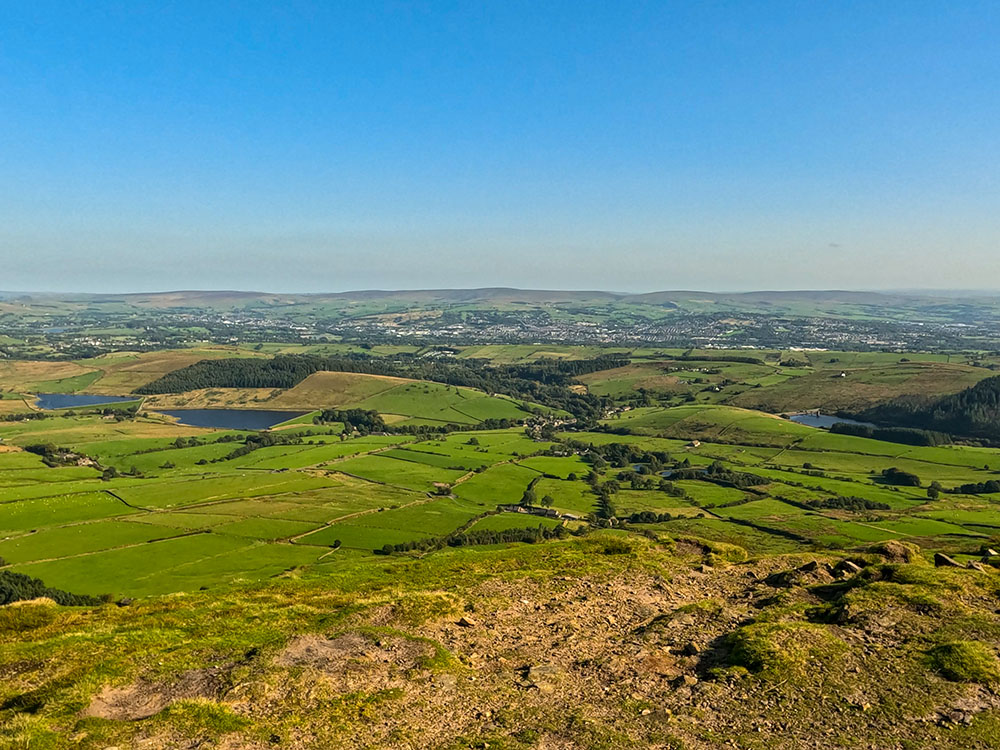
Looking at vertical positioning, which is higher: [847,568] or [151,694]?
[151,694]

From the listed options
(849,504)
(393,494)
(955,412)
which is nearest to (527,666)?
(393,494)

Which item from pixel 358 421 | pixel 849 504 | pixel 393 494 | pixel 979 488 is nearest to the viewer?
pixel 849 504

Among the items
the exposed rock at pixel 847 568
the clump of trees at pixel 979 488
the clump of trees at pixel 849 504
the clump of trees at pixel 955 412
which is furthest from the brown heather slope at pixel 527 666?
the clump of trees at pixel 955 412

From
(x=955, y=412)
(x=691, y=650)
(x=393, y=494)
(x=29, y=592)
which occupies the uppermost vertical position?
(x=691, y=650)

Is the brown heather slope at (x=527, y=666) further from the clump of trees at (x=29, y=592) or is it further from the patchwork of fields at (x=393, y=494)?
the clump of trees at (x=29, y=592)

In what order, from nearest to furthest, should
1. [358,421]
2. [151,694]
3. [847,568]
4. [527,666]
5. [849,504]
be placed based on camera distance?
[151,694], [527,666], [847,568], [849,504], [358,421]

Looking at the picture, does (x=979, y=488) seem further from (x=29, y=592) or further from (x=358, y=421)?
(x=358, y=421)

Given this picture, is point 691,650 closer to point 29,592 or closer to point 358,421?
point 29,592

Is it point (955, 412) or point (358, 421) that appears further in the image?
point (358, 421)

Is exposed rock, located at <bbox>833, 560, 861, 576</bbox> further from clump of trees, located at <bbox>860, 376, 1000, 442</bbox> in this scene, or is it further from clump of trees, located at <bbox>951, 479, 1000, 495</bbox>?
clump of trees, located at <bbox>860, 376, 1000, 442</bbox>
